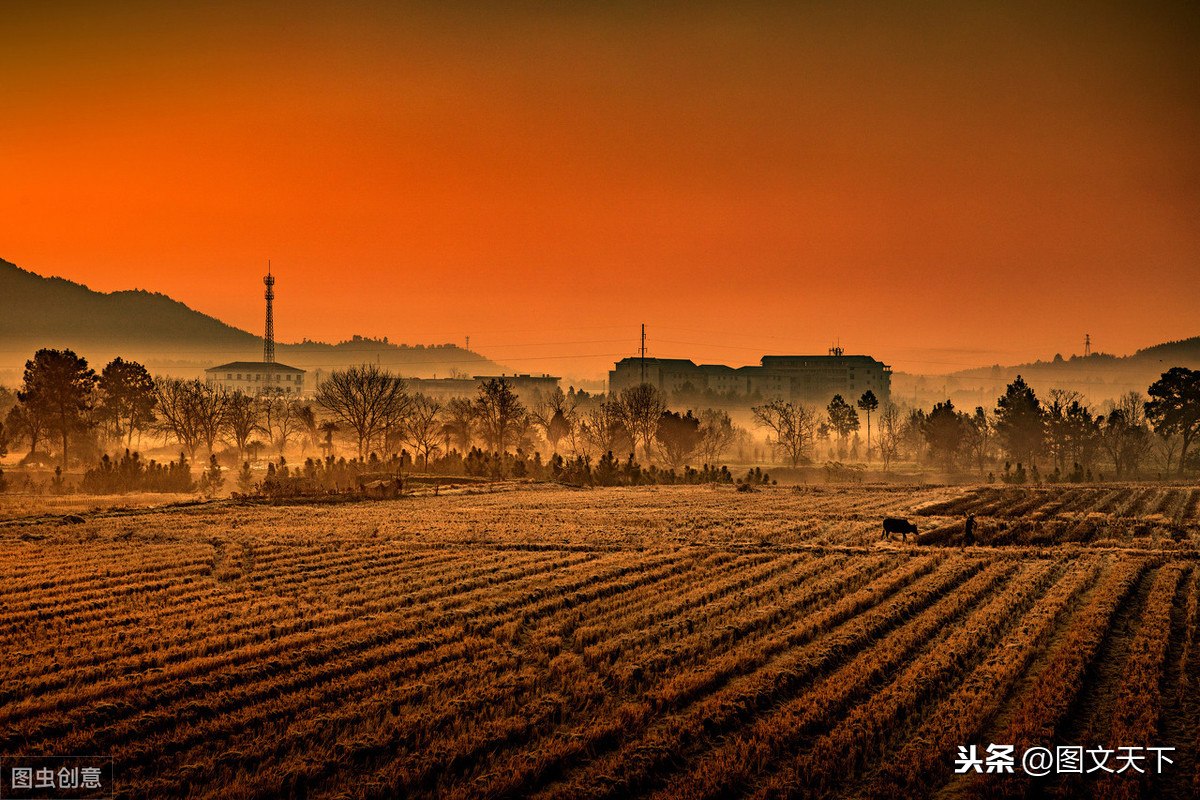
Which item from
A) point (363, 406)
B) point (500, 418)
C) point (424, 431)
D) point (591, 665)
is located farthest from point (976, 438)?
point (591, 665)

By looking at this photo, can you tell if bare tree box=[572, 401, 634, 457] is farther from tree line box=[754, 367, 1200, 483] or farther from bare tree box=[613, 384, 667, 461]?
tree line box=[754, 367, 1200, 483]

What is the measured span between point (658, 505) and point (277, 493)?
2780cm

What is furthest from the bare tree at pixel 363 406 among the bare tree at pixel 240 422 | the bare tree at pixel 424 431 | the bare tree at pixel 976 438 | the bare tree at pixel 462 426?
the bare tree at pixel 976 438

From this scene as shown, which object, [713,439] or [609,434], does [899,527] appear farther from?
[713,439]

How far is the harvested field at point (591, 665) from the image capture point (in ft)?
41.6

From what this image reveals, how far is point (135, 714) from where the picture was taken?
14.8 m

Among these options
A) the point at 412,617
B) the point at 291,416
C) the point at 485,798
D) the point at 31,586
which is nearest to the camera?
the point at 485,798

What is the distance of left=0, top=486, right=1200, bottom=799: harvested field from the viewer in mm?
12672

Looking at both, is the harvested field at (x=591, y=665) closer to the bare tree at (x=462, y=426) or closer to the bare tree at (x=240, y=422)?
the bare tree at (x=240, y=422)

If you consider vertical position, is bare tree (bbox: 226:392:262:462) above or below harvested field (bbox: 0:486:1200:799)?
above

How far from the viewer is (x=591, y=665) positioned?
18.1 metres

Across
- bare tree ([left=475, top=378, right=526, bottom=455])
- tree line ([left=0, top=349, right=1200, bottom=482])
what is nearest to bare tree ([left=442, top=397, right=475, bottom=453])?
tree line ([left=0, top=349, right=1200, bottom=482])

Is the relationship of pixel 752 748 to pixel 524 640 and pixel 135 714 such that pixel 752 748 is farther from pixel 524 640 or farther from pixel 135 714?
pixel 135 714

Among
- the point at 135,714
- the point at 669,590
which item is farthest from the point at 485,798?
the point at 669,590
